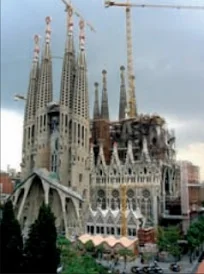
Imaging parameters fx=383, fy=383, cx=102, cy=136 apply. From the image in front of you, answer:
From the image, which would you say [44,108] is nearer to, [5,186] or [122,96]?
[5,186]

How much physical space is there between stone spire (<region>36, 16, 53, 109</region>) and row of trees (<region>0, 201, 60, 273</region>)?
A: 34427 mm

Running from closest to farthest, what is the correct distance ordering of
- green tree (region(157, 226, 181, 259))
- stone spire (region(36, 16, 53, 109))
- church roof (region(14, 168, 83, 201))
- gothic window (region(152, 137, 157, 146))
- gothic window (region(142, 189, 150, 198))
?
green tree (region(157, 226, 181, 259)) → church roof (region(14, 168, 83, 201)) → gothic window (region(142, 189, 150, 198)) → stone spire (region(36, 16, 53, 109)) → gothic window (region(152, 137, 157, 146))

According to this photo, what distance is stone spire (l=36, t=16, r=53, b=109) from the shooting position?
59.4m

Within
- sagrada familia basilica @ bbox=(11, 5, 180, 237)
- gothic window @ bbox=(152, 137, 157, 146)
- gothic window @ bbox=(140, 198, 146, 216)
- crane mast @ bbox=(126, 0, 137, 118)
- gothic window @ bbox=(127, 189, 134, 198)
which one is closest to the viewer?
sagrada familia basilica @ bbox=(11, 5, 180, 237)

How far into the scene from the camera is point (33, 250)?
25.5m

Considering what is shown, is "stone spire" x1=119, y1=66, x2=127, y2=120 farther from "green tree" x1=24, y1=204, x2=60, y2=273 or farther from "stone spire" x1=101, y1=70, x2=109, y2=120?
"green tree" x1=24, y1=204, x2=60, y2=273

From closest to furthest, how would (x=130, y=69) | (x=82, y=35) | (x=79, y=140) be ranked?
(x=79, y=140), (x=82, y=35), (x=130, y=69)

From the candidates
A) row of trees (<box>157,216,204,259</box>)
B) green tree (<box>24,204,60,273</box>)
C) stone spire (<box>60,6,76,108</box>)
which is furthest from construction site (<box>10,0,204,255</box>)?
green tree (<box>24,204,60,273</box>)

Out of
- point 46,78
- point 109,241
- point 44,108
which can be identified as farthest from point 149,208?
point 46,78

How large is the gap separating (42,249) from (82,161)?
31.7 m

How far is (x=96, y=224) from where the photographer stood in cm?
5091

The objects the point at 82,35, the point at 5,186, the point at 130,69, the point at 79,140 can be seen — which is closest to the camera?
the point at 79,140

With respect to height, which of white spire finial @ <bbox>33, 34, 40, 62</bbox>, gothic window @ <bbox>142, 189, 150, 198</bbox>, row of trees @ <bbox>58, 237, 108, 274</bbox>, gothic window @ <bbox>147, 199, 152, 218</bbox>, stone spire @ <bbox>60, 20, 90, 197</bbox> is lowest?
row of trees @ <bbox>58, 237, 108, 274</bbox>

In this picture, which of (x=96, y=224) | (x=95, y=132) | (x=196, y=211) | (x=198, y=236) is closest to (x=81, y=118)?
(x=95, y=132)
